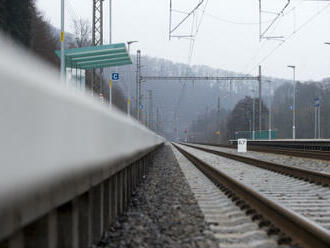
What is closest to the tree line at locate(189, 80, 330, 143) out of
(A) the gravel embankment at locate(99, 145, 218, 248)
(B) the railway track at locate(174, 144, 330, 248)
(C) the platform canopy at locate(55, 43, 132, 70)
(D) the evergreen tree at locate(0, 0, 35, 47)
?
(D) the evergreen tree at locate(0, 0, 35, 47)

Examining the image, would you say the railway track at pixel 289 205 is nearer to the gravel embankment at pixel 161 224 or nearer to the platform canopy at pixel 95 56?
the gravel embankment at pixel 161 224

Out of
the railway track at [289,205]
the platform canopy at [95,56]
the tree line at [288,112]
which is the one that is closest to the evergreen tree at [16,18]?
the platform canopy at [95,56]

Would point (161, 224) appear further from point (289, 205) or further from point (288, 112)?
point (288, 112)

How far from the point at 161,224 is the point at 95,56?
11752 mm

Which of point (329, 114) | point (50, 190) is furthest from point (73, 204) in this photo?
point (329, 114)

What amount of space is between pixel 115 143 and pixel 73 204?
4.26 feet

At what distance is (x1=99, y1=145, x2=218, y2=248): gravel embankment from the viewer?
3516 mm

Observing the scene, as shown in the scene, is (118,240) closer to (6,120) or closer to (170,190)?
(6,120)

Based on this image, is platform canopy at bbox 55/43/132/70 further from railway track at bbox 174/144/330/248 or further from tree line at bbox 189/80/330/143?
tree line at bbox 189/80/330/143

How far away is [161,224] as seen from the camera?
4.35 m

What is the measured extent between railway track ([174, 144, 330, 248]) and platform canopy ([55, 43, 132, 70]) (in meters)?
7.54

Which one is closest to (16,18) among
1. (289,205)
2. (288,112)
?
(289,205)

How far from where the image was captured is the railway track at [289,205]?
10.5ft

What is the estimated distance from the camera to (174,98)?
245ft
